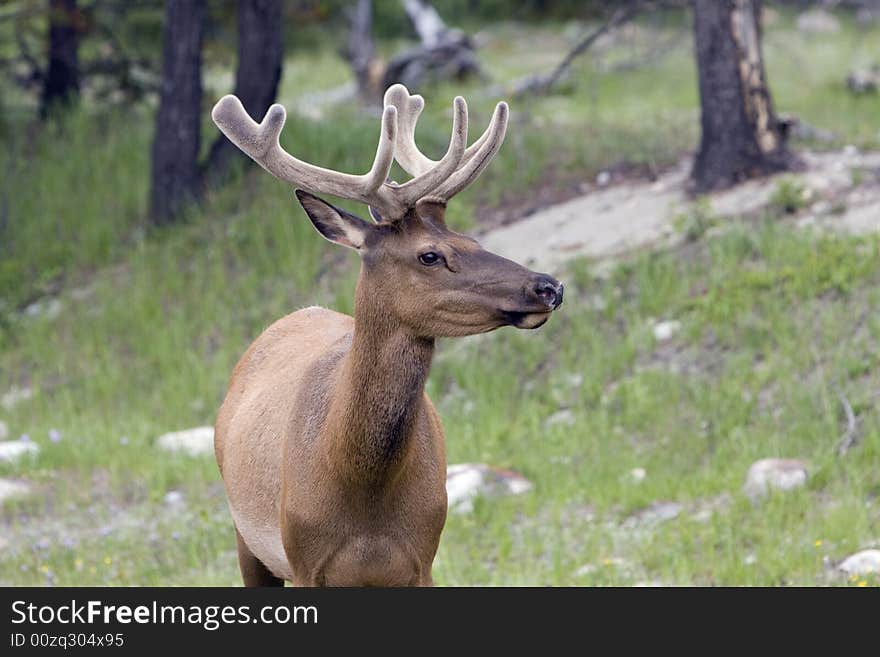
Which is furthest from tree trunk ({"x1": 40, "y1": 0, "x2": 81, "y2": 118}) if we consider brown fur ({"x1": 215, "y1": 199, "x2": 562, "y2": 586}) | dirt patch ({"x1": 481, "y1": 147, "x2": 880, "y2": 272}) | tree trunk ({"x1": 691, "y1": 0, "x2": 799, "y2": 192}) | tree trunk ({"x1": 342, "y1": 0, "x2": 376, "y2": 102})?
brown fur ({"x1": 215, "y1": 199, "x2": 562, "y2": 586})

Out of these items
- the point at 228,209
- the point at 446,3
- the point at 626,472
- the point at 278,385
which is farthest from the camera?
the point at 446,3

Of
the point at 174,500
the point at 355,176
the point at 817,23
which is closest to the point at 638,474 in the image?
the point at 174,500

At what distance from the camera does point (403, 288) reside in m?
5.53

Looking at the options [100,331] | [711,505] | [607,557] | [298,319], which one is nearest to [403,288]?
[298,319]

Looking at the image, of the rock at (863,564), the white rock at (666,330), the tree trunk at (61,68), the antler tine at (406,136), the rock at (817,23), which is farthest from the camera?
the rock at (817,23)

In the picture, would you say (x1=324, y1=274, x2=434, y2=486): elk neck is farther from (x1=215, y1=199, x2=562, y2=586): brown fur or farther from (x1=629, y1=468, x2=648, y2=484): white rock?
(x1=629, y1=468, x2=648, y2=484): white rock

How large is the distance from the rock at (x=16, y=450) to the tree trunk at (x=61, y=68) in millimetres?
6652

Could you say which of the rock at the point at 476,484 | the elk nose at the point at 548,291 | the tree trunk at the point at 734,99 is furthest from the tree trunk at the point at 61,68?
the elk nose at the point at 548,291

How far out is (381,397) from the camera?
5578 mm

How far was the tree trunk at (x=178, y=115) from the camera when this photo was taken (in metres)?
13.9

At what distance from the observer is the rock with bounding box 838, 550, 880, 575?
7465 millimetres

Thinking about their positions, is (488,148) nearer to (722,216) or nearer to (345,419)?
(345,419)

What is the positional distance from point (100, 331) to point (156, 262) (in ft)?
3.24

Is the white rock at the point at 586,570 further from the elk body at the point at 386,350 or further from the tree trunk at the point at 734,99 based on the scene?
the tree trunk at the point at 734,99
